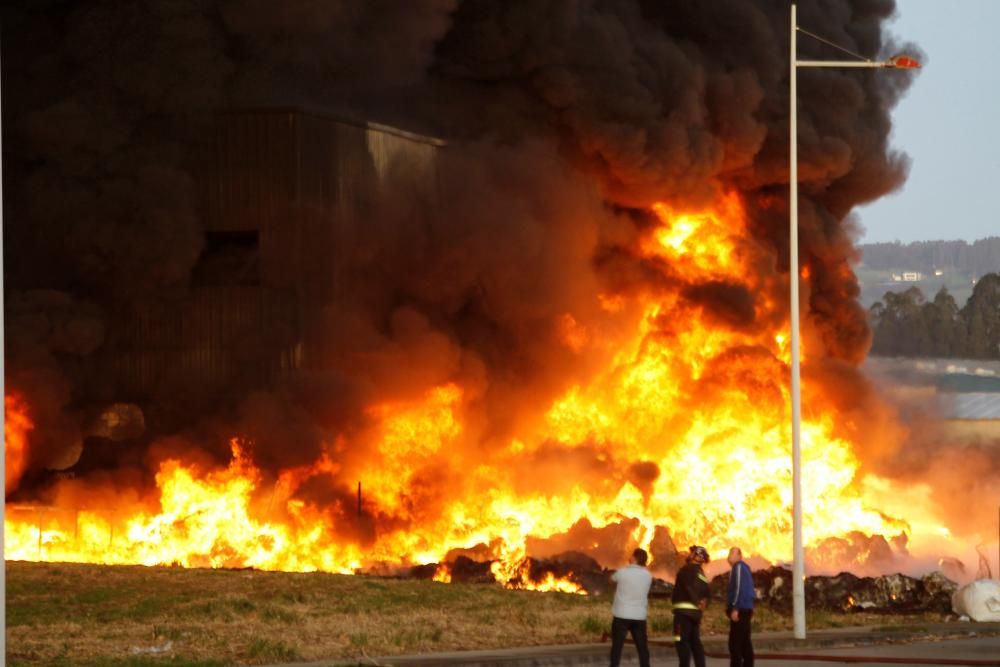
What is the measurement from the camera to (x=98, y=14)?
143 ft

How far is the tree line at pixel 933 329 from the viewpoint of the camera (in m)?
106

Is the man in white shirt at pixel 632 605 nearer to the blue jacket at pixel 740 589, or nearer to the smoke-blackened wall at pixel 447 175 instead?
the blue jacket at pixel 740 589

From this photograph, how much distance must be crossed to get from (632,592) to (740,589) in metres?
1.78

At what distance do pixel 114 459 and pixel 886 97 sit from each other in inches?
1044

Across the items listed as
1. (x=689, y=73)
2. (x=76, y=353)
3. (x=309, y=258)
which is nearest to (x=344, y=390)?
(x=309, y=258)

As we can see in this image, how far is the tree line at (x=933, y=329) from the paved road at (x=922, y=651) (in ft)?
249

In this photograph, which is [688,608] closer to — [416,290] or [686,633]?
[686,633]

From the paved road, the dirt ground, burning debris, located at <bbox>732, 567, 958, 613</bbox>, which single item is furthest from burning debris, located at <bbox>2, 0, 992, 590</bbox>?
the paved road

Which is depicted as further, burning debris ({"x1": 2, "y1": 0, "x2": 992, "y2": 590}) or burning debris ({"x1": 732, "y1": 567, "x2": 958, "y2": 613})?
burning debris ({"x1": 2, "y1": 0, "x2": 992, "y2": 590})

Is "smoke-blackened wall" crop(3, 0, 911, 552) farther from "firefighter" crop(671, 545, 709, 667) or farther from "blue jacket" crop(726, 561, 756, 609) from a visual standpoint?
"firefighter" crop(671, 545, 709, 667)

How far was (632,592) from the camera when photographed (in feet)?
71.3

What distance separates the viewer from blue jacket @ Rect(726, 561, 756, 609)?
22.7 metres

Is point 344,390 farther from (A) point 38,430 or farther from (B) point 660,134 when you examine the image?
(B) point 660,134

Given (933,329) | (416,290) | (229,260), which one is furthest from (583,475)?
(933,329)
